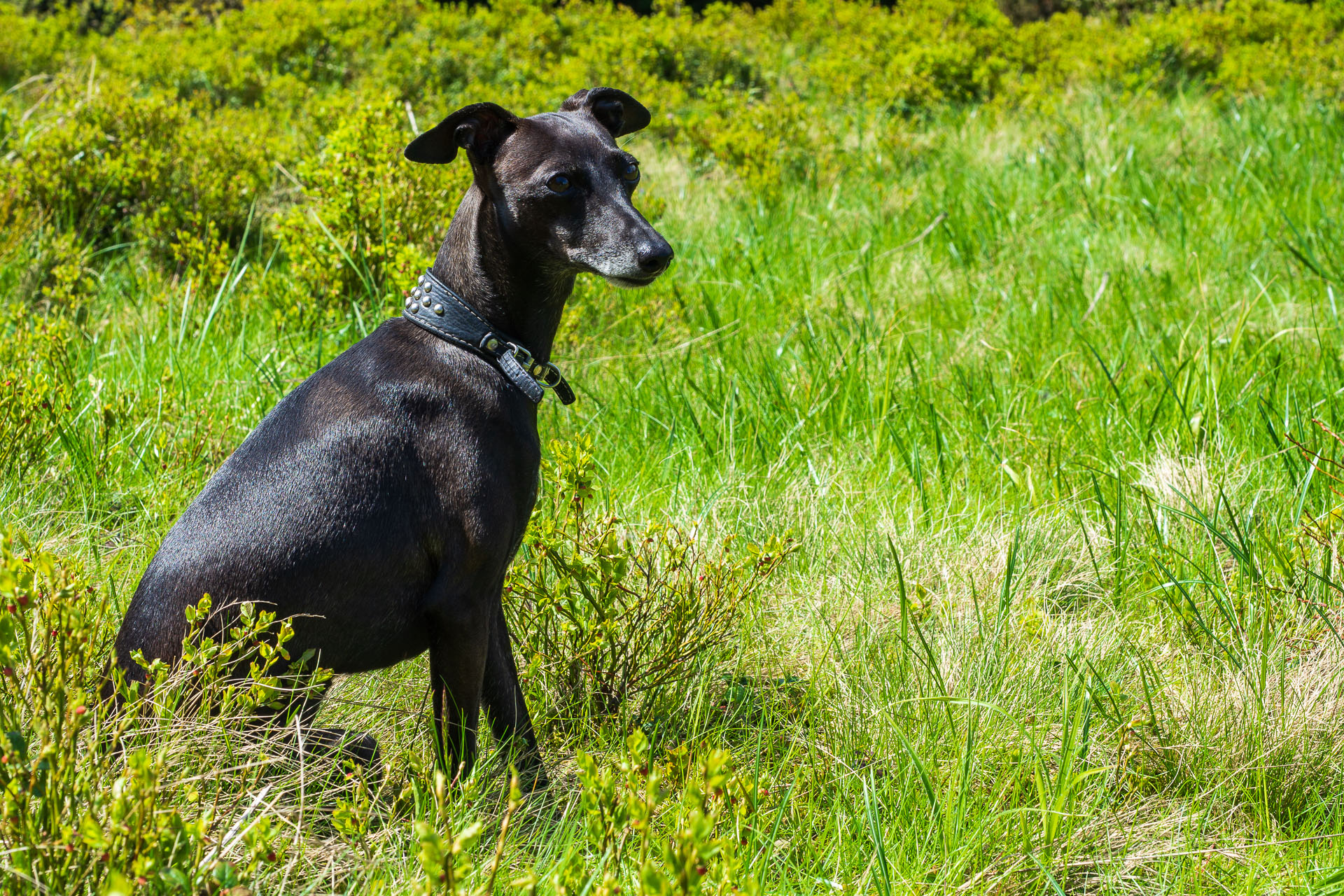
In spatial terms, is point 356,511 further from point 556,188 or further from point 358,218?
point 358,218

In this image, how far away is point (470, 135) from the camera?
8.00 feet

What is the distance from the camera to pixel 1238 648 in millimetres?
2688

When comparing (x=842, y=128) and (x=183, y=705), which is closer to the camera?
(x=183, y=705)

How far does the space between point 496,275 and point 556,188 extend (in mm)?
229

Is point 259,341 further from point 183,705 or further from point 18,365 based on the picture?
point 183,705

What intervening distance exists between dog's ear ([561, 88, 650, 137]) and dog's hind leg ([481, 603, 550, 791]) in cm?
126

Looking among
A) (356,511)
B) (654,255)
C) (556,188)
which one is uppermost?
(556,188)

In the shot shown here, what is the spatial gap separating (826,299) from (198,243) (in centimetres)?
269

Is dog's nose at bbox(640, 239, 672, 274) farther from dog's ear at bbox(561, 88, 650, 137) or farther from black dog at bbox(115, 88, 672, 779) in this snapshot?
dog's ear at bbox(561, 88, 650, 137)

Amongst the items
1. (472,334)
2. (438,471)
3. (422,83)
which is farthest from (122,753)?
(422,83)

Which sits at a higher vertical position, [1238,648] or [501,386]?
[501,386]

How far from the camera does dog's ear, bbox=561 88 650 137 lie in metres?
2.76

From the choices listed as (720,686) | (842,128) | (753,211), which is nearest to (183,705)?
(720,686)

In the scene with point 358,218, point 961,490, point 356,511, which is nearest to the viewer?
point 356,511
